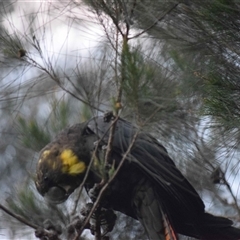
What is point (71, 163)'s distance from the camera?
8.33 feet

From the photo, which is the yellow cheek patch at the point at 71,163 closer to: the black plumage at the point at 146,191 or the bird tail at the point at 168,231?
the black plumage at the point at 146,191

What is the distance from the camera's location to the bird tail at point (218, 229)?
2.53m

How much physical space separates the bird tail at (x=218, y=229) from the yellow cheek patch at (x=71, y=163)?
400 mm

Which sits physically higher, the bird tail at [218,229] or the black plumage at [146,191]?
the black plumage at [146,191]

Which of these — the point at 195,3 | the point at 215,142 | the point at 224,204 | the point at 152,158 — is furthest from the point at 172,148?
the point at 224,204

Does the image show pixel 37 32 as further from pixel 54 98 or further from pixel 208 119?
pixel 208 119

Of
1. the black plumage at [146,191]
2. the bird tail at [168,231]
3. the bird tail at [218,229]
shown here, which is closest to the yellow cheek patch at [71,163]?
the black plumage at [146,191]

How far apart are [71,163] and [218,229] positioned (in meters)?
0.48

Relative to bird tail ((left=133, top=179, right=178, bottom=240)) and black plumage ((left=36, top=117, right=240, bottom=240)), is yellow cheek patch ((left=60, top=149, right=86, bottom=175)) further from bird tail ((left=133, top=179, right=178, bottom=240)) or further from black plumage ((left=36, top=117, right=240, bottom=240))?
bird tail ((left=133, top=179, right=178, bottom=240))

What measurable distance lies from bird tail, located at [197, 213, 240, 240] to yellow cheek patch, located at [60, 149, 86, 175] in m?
0.40

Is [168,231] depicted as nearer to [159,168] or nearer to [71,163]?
[159,168]

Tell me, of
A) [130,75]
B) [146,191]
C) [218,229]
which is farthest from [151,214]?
[130,75]

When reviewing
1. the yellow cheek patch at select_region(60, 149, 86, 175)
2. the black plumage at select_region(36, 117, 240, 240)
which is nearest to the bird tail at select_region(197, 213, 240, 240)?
the black plumage at select_region(36, 117, 240, 240)

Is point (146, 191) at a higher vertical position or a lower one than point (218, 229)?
higher
